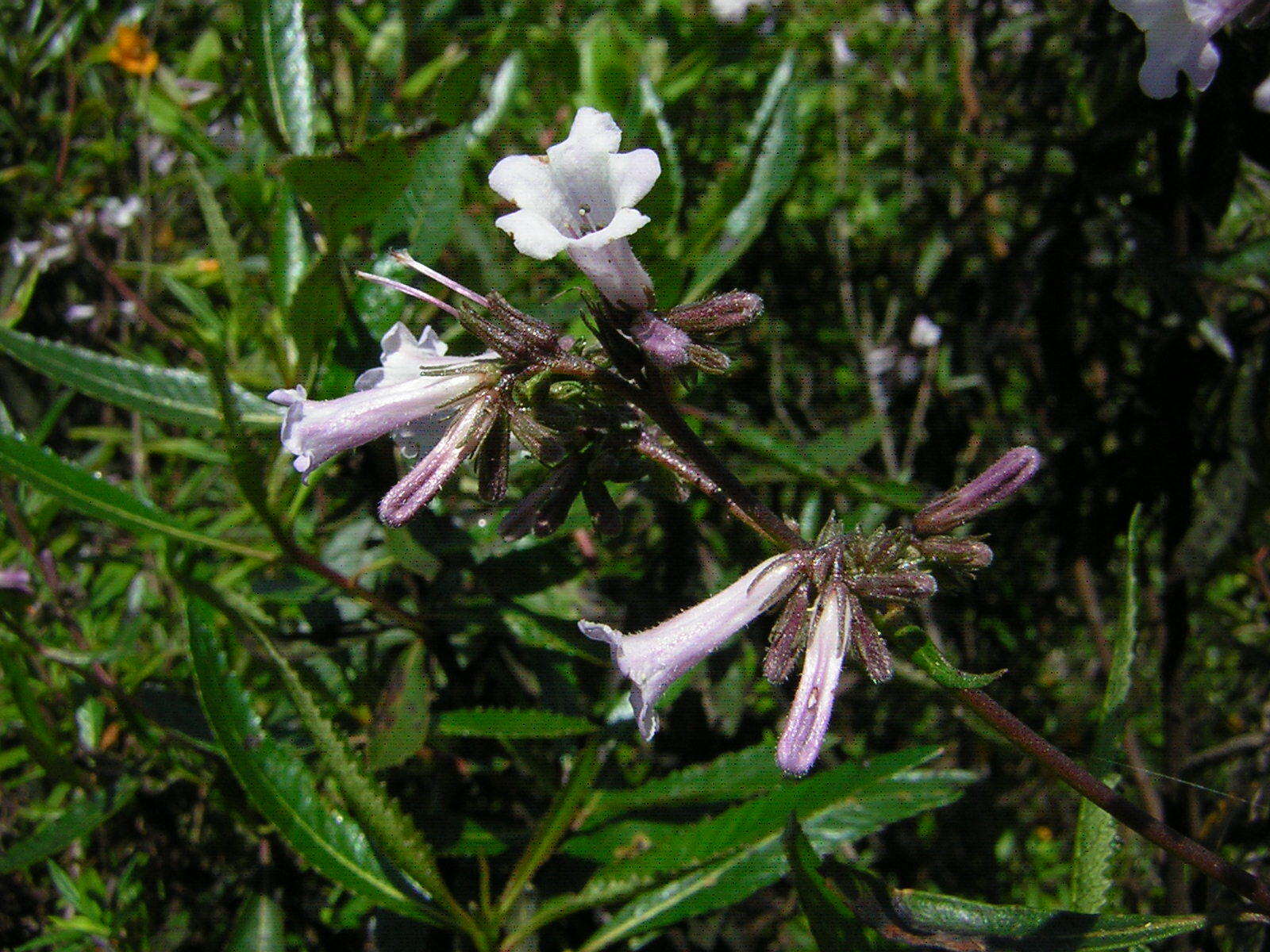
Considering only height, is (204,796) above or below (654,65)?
below

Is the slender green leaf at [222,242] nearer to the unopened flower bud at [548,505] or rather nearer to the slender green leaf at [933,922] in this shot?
the unopened flower bud at [548,505]

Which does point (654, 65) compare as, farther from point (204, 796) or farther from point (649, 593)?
point (204, 796)

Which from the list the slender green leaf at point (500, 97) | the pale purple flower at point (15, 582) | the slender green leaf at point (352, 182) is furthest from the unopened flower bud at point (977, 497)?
the pale purple flower at point (15, 582)

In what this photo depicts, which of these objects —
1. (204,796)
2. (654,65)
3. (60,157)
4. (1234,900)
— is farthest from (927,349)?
(60,157)

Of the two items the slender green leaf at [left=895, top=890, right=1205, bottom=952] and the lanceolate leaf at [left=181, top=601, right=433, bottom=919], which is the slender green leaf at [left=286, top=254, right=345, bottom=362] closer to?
the lanceolate leaf at [left=181, top=601, right=433, bottom=919]

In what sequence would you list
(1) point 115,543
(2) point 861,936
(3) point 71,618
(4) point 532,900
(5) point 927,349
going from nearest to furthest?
(2) point 861,936, (4) point 532,900, (3) point 71,618, (1) point 115,543, (5) point 927,349

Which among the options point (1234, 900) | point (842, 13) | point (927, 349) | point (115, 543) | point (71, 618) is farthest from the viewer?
point (842, 13)
